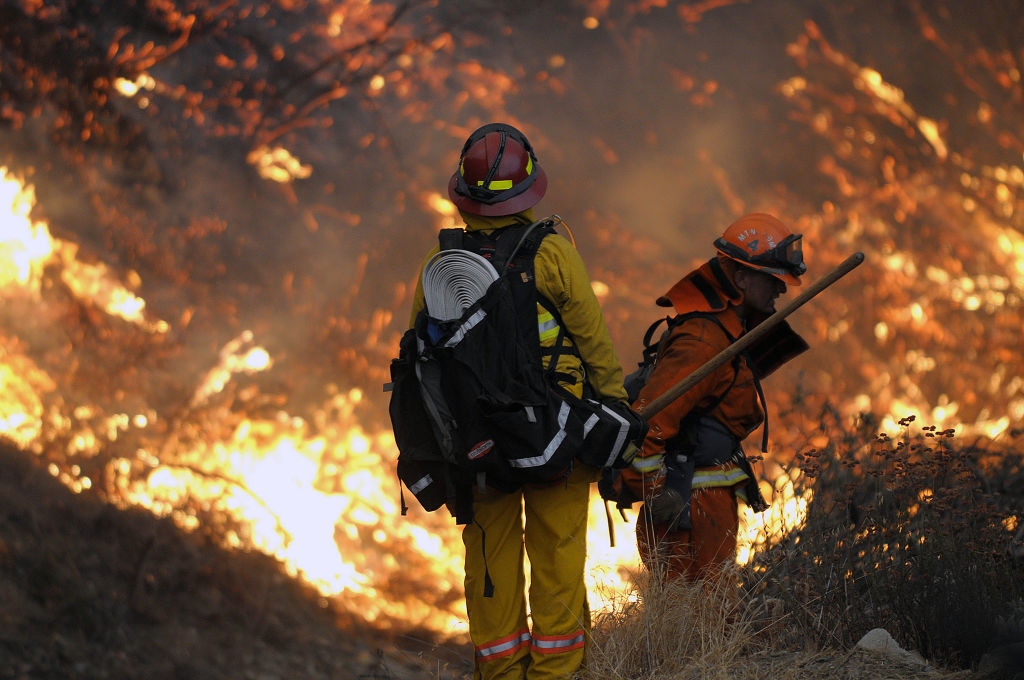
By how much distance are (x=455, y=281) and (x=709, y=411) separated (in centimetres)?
114

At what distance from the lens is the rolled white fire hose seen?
10.5 ft

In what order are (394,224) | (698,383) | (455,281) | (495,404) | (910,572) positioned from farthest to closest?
(394,224)
(910,572)
(698,383)
(455,281)
(495,404)

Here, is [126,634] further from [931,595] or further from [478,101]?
[931,595]

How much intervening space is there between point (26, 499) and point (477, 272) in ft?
21.2

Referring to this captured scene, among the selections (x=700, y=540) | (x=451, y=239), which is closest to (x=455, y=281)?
(x=451, y=239)

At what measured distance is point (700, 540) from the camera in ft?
12.4

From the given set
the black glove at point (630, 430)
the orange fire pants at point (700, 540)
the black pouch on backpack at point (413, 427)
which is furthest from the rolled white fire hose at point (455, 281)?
the orange fire pants at point (700, 540)

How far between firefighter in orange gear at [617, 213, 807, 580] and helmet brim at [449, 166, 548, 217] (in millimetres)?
736

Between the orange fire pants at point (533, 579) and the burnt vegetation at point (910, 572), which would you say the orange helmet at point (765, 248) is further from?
the orange fire pants at point (533, 579)

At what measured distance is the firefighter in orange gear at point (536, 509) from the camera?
3297 mm

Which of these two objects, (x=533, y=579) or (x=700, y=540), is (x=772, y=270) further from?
(x=533, y=579)

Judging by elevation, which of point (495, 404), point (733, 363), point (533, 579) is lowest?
point (533, 579)

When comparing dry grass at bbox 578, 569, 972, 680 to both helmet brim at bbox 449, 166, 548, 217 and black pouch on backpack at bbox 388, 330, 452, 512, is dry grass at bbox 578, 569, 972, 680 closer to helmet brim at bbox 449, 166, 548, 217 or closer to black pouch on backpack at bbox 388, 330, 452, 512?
black pouch on backpack at bbox 388, 330, 452, 512

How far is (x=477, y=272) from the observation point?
10.5 ft
